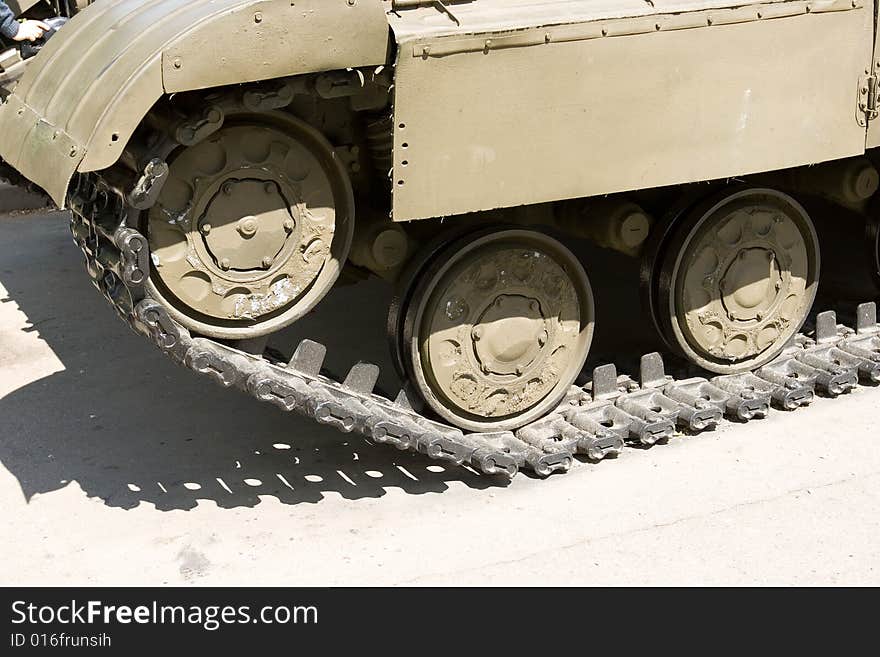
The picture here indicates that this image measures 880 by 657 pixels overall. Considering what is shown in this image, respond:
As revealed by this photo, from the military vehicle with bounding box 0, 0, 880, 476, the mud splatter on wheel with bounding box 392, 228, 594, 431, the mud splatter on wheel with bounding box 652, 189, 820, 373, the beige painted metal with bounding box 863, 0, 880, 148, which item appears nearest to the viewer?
the military vehicle with bounding box 0, 0, 880, 476

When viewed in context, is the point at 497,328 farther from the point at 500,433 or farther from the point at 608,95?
the point at 608,95

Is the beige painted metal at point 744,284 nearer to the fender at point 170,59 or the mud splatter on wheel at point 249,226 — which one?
the mud splatter on wheel at point 249,226

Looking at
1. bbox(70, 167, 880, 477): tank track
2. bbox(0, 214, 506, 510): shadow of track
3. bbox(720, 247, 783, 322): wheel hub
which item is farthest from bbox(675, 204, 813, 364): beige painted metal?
bbox(0, 214, 506, 510): shadow of track

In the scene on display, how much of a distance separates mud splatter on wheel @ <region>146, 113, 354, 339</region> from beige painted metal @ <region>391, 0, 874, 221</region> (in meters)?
0.35

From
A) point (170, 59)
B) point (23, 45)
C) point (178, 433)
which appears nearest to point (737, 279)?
point (178, 433)

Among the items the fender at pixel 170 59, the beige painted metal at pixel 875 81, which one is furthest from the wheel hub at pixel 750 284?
the fender at pixel 170 59

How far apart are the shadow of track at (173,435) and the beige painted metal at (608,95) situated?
50.6 inches

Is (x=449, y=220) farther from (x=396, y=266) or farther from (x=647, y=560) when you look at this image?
(x=647, y=560)

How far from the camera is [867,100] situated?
5461 mm

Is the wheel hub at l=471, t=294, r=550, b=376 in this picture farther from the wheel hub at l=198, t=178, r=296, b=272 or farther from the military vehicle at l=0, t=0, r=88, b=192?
the military vehicle at l=0, t=0, r=88, b=192

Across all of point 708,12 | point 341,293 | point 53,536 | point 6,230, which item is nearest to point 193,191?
point 53,536

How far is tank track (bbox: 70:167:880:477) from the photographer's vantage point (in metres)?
4.54

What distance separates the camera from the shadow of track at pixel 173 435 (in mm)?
5352

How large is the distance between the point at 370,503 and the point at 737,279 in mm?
1892
